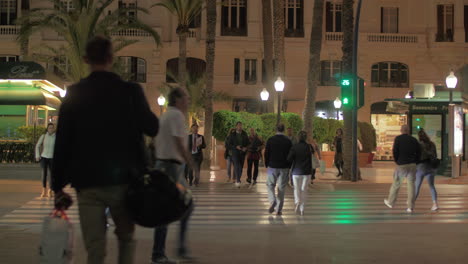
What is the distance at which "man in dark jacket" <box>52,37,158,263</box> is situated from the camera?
4285mm

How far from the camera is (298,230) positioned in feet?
34.4

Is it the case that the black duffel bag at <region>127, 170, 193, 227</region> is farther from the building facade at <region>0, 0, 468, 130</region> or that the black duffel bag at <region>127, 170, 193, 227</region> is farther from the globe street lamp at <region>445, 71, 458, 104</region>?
the building facade at <region>0, 0, 468, 130</region>

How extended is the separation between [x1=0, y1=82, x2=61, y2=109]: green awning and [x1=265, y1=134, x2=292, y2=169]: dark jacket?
1699 cm

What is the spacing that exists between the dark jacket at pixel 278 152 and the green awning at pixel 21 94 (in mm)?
16989

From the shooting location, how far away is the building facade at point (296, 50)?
41625 millimetres

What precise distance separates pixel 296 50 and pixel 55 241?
38.8 m

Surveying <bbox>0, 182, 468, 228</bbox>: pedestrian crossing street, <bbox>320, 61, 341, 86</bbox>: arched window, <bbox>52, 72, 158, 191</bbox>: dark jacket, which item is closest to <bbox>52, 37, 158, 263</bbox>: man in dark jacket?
<bbox>52, 72, 158, 191</bbox>: dark jacket

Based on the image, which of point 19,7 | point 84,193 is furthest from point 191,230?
point 19,7

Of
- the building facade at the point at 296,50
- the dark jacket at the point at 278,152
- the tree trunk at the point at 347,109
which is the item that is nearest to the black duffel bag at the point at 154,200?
the dark jacket at the point at 278,152

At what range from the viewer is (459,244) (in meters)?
8.94

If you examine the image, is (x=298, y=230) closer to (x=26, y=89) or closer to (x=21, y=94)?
(x=21, y=94)

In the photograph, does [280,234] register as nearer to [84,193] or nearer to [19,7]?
[84,193]

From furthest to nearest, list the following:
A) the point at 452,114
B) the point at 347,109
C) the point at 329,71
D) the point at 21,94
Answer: the point at 329,71, the point at 21,94, the point at 347,109, the point at 452,114

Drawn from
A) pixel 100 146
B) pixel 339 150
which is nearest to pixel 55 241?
pixel 100 146
